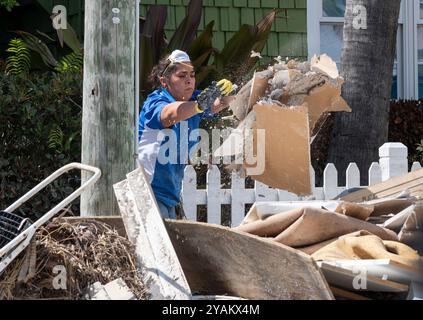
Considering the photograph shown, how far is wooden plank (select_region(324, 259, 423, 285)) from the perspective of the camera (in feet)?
11.8

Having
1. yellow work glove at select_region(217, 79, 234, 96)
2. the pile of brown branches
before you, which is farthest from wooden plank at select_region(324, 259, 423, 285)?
yellow work glove at select_region(217, 79, 234, 96)

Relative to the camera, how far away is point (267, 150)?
243 inches

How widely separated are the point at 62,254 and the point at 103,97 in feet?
4.67

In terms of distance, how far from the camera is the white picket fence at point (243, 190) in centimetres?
718

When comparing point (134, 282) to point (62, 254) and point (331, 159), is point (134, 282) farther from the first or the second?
point (331, 159)

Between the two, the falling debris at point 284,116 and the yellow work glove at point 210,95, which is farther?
the falling debris at point 284,116

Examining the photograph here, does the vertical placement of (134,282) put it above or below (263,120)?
below

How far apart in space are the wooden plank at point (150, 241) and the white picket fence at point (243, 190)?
3108 mm

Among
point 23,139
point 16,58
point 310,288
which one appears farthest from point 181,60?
point 16,58

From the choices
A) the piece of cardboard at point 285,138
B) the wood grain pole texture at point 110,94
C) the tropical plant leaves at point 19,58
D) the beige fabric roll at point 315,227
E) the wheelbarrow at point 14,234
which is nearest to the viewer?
the wheelbarrow at point 14,234

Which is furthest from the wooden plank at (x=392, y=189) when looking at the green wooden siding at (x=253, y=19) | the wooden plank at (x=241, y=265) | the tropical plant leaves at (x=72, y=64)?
the green wooden siding at (x=253, y=19)

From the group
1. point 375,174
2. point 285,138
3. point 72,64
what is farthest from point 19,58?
point 285,138

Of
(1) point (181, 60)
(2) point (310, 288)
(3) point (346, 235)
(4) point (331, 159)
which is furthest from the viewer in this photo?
(4) point (331, 159)

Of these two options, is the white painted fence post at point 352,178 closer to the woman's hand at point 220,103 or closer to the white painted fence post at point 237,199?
the white painted fence post at point 237,199
